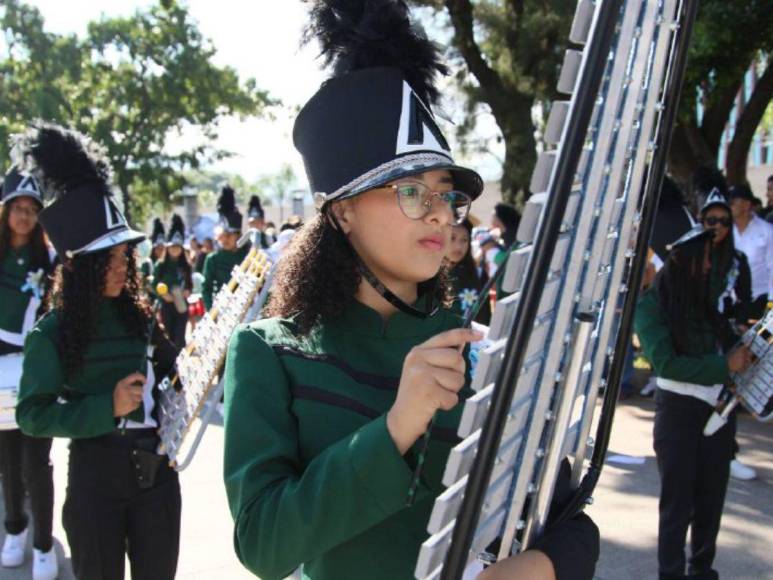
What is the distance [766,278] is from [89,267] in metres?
6.07

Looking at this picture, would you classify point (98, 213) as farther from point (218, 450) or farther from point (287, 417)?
point (218, 450)

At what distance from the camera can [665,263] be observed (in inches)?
155

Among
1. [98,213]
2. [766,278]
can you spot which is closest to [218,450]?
[98,213]

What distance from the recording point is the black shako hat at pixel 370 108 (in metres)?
1.49

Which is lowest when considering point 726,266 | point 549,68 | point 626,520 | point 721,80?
point 626,520

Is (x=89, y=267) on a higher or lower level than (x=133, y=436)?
higher

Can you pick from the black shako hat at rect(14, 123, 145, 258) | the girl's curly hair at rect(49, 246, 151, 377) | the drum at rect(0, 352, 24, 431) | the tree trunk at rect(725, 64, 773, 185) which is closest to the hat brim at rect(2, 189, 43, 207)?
the drum at rect(0, 352, 24, 431)

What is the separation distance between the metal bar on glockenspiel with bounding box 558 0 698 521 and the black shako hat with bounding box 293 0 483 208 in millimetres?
416

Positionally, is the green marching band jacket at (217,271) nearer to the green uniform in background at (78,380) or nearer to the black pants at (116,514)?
the green uniform in background at (78,380)

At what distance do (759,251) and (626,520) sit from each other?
333 cm

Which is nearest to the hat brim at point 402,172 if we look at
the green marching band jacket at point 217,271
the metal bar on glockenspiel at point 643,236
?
the metal bar on glockenspiel at point 643,236

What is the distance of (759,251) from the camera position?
7078 mm

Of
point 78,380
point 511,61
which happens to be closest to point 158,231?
point 511,61

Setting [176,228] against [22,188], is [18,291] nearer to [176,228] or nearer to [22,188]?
[22,188]
